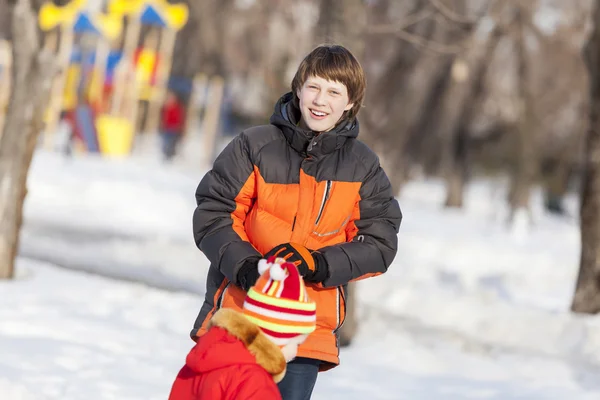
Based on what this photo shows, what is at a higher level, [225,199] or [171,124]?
[225,199]

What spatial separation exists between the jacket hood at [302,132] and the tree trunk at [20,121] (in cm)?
577

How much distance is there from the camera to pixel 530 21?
70.1 feet

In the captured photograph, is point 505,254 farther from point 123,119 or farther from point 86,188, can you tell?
point 123,119

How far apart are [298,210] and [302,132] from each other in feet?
0.81

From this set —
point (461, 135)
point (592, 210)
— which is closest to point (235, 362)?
point (592, 210)

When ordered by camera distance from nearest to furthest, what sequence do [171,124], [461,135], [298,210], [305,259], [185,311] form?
[305,259]
[298,210]
[185,311]
[461,135]
[171,124]

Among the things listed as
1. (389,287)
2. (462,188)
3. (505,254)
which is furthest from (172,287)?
(462,188)

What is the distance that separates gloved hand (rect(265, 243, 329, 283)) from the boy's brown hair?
55cm

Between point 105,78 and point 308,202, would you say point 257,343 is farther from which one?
point 105,78

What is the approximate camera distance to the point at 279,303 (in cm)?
293

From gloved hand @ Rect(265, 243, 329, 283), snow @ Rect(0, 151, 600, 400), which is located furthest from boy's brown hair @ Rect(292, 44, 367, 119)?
snow @ Rect(0, 151, 600, 400)

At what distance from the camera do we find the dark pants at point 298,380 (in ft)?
11.1

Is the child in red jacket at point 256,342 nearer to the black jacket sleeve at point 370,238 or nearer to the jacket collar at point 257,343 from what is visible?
the jacket collar at point 257,343

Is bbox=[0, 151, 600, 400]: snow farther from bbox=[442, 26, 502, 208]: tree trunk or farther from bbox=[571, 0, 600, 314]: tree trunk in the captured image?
bbox=[442, 26, 502, 208]: tree trunk
